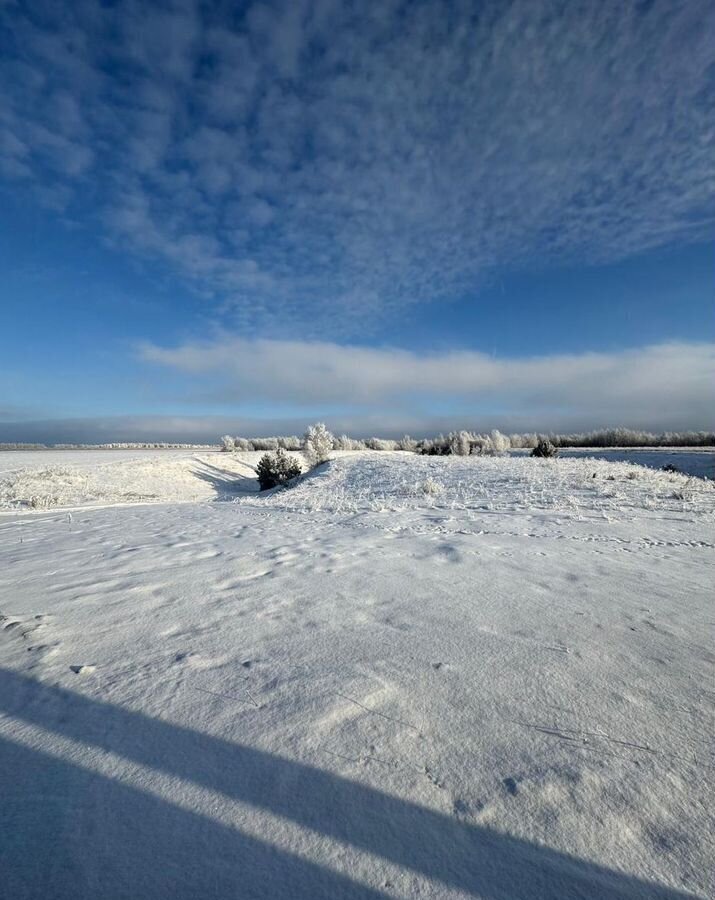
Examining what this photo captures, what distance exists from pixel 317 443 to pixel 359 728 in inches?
1026

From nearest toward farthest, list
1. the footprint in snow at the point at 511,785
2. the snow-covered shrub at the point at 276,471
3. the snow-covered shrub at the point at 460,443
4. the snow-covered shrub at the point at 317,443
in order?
the footprint in snow at the point at 511,785, the snow-covered shrub at the point at 276,471, the snow-covered shrub at the point at 317,443, the snow-covered shrub at the point at 460,443

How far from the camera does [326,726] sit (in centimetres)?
198

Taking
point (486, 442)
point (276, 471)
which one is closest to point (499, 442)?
point (486, 442)

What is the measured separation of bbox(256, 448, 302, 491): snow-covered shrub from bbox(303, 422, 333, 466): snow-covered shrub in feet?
8.06

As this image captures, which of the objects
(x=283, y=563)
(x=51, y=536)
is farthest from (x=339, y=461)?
(x=283, y=563)

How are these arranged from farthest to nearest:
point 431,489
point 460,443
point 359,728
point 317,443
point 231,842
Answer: point 460,443
point 317,443
point 431,489
point 359,728
point 231,842

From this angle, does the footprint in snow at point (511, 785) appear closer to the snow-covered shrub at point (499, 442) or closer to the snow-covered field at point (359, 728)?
the snow-covered field at point (359, 728)

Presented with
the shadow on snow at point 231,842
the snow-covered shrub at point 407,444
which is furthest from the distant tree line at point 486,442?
the shadow on snow at point 231,842

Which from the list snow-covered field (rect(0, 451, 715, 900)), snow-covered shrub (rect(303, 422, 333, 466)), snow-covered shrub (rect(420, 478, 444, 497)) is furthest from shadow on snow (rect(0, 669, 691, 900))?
snow-covered shrub (rect(303, 422, 333, 466))

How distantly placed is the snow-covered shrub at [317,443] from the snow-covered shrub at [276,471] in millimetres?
2456

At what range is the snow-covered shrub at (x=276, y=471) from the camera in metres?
22.9

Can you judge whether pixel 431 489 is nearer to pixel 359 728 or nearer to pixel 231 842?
pixel 359 728

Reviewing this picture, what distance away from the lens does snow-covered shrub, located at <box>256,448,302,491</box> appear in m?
22.9

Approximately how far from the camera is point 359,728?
1973 millimetres
